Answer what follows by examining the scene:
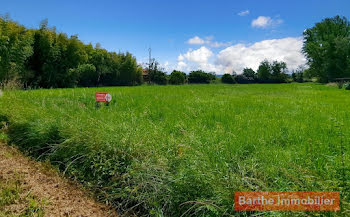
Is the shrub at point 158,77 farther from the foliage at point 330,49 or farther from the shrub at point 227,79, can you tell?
the foliage at point 330,49

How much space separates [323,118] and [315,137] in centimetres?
156

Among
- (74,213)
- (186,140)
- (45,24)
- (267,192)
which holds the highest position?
(45,24)

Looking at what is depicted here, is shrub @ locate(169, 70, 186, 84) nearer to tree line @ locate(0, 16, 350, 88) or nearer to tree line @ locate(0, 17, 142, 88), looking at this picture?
tree line @ locate(0, 16, 350, 88)

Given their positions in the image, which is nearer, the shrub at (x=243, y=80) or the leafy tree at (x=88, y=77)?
the leafy tree at (x=88, y=77)

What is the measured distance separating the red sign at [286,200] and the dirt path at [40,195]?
3.74ft

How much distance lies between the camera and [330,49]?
3089 centimetres

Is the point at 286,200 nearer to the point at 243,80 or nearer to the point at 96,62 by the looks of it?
the point at 96,62

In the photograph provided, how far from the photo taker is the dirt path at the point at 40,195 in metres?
1.80

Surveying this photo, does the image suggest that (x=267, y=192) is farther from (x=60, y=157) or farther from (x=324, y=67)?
(x=324, y=67)

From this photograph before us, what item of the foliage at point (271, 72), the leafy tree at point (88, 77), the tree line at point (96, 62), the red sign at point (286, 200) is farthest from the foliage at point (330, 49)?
the red sign at point (286, 200)

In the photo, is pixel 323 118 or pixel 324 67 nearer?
pixel 323 118

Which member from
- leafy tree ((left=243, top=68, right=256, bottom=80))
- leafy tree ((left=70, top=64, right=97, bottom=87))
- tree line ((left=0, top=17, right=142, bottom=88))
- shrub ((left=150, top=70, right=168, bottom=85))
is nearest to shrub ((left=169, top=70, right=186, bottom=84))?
shrub ((left=150, top=70, right=168, bottom=85))

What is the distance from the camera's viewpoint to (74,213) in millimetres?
1810

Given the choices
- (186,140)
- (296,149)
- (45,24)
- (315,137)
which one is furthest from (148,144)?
(45,24)
